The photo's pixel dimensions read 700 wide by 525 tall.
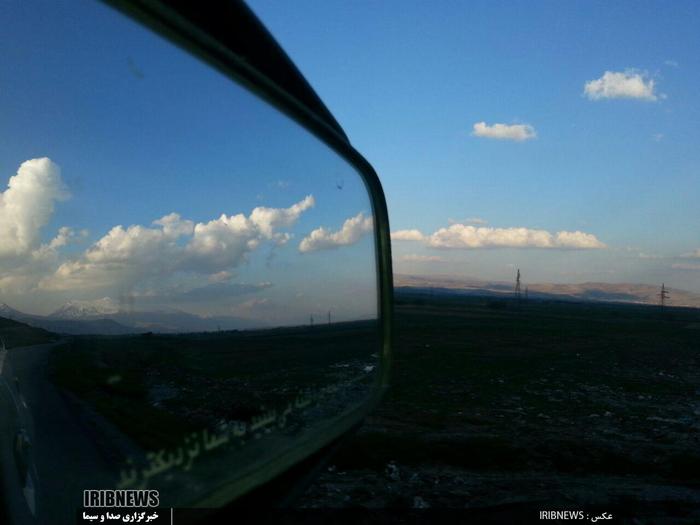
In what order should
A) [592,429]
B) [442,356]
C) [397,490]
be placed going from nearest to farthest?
1. [397,490]
2. [592,429]
3. [442,356]

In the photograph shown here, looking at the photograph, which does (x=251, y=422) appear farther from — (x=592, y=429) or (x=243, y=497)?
(x=592, y=429)

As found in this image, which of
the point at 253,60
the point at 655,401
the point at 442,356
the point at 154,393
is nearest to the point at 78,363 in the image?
the point at 154,393

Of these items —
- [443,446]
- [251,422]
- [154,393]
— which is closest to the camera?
[154,393]

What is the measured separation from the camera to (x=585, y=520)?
570cm

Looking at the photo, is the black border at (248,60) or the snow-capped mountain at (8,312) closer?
the snow-capped mountain at (8,312)

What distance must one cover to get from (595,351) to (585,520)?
88.6 feet

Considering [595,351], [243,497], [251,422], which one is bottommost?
[595,351]
